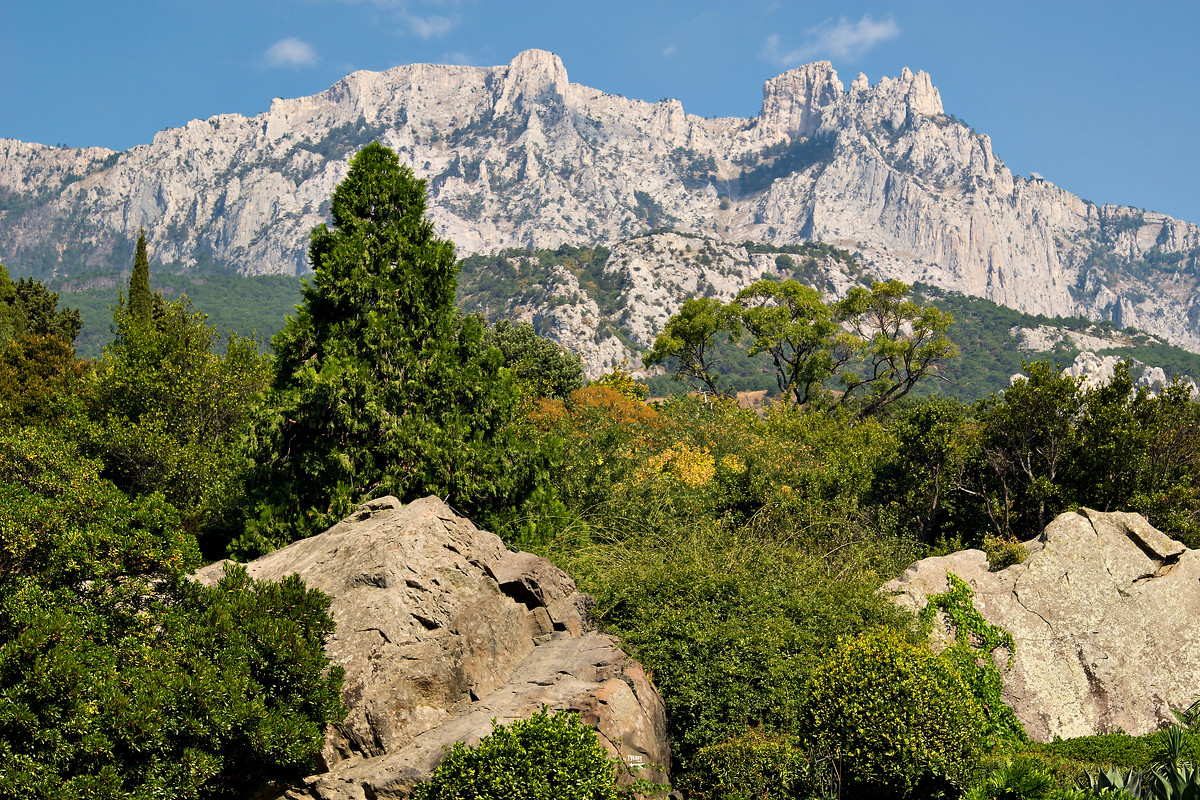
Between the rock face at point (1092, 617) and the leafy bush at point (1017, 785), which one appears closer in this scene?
the leafy bush at point (1017, 785)

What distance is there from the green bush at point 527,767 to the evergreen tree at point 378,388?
16.9 ft

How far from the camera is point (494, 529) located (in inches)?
469

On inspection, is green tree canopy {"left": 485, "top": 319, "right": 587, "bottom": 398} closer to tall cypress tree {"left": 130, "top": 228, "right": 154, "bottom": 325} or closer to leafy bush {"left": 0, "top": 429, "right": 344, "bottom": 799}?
tall cypress tree {"left": 130, "top": 228, "right": 154, "bottom": 325}

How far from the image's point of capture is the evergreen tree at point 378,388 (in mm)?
11125

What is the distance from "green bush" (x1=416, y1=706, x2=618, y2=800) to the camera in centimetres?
638

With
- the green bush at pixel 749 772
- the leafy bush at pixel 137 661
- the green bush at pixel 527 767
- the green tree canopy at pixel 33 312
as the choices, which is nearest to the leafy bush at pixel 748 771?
the green bush at pixel 749 772

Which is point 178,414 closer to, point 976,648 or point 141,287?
point 976,648

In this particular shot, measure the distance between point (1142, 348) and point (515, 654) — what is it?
196 metres

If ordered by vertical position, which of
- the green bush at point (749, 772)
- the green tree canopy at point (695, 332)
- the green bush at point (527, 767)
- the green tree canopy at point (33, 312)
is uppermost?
the green tree canopy at point (695, 332)

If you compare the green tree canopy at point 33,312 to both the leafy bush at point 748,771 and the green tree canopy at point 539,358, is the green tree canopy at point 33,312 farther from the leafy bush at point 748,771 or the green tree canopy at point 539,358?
the leafy bush at point 748,771

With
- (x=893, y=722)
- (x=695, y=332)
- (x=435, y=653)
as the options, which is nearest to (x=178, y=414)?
(x=435, y=653)

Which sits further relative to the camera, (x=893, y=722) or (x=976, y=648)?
(x=976, y=648)

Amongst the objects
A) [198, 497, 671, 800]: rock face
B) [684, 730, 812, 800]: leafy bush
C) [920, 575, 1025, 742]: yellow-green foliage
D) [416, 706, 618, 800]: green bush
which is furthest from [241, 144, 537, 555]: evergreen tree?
[920, 575, 1025, 742]: yellow-green foliage

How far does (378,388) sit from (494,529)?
2724mm
